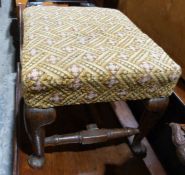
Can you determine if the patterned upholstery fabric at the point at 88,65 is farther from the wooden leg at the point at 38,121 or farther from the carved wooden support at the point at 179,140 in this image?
the carved wooden support at the point at 179,140

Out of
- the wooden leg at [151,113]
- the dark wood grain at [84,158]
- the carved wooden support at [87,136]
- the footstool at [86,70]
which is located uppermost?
the footstool at [86,70]

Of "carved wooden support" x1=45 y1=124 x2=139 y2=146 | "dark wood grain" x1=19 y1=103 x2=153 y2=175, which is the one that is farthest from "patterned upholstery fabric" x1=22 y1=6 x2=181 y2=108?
"dark wood grain" x1=19 y1=103 x2=153 y2=175

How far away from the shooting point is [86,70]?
22.7 inches

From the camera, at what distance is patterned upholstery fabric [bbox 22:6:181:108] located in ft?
1.87

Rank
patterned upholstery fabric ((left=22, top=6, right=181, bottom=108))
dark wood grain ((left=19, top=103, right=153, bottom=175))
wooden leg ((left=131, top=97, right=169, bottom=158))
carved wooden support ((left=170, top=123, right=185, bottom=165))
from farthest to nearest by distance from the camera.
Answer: dark wood grain ((left=19, top=103, right=153, bottom=175))
wooden leg ((left=131, top=97, right=169, bottom=158))
patterned upholstery fabric ((left=22, top=6, right=181, bottom=108))
carved wooden support ((left=170, top=123, right=185, bottom=165))

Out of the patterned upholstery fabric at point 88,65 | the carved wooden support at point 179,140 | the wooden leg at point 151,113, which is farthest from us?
the wooden leg at point 151,113

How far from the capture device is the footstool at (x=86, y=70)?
57cm

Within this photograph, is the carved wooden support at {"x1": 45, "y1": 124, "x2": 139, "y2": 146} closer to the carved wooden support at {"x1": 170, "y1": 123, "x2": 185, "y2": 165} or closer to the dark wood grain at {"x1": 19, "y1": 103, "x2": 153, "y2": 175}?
the dark wood grain at {"x1": 19, "y1": 103, "x2": 153, "y2": 175}

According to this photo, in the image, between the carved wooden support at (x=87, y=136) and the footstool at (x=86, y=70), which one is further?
the carved wooden support at (x=87, y=136)

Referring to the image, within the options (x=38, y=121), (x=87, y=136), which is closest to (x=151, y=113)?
(x=87, y=136)

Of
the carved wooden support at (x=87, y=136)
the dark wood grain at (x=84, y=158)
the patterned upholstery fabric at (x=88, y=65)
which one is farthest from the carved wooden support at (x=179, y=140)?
the dark wood grain at (x=84, y=158)

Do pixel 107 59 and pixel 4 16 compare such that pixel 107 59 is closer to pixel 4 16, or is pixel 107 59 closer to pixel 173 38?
pixel 173 38

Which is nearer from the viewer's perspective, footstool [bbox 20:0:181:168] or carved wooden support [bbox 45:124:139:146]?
footstool [bbox 20:0:181:168]

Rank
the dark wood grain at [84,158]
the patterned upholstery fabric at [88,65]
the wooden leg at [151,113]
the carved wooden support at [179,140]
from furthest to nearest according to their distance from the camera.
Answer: the dark wood grain at [84,158] < the wooden leg at [151,113] < the patterned upholstery fabric at [88,65] < the carved wooden support at [179,140]
